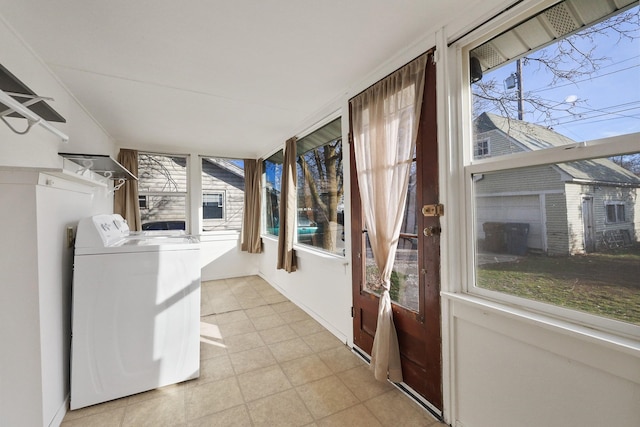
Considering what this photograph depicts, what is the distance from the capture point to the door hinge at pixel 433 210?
5.20 ft

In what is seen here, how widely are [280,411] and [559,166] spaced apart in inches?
79.8

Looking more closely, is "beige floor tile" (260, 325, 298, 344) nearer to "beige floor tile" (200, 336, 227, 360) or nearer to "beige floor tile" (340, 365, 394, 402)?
"beige floor tile" (200, 336, 227, 360)

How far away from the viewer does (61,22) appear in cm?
151

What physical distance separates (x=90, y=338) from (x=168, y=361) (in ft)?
1.69

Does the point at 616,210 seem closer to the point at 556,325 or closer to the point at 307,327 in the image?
the point at 556,325

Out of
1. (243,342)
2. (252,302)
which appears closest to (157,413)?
(243,342)

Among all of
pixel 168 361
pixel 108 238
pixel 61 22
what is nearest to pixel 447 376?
pixel 168 361

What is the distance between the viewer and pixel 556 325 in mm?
1114

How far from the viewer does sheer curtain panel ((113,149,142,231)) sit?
13.1 feet

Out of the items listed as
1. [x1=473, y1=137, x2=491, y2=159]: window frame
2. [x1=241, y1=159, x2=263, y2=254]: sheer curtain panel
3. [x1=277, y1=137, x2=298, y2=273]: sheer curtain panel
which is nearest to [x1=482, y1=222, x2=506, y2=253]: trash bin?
[x1=473, y1=137, x2=491, y2=159]: window frame

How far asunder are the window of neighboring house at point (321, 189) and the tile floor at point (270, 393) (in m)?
1.00

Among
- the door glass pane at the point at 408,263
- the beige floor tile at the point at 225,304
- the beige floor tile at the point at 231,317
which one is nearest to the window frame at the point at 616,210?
the door glass pane at the point at 408,263

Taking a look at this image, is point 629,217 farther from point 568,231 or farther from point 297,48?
point 297,48

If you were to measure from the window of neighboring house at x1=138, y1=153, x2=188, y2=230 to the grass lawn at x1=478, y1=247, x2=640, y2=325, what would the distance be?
466 cm
